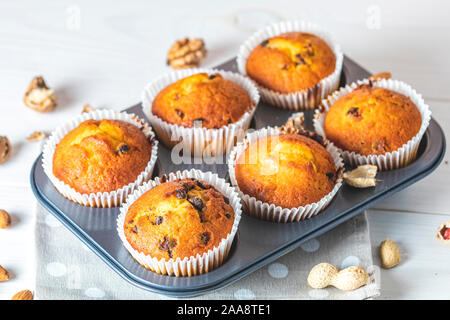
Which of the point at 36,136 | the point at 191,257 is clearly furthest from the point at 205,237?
the point at 36,136

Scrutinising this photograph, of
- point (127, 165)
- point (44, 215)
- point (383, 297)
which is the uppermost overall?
point (127, 165)

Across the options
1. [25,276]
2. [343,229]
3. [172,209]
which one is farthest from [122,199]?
[343,229]

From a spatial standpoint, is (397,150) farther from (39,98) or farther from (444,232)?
(39,98)

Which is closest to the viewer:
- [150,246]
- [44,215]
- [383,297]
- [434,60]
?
[150,246]

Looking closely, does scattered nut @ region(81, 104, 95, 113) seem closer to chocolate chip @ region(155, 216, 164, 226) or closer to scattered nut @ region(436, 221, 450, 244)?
chocolate chip @ region(155, 216, 164, 226)

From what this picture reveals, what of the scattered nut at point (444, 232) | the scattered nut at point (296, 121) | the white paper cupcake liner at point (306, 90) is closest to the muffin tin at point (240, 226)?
the scattered nut at point (444, 232)

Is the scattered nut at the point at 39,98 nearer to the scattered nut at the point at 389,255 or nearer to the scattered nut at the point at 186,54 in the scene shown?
the scattered nut at the point at 186,54

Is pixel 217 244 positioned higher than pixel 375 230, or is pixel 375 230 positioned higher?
pixel 217 244

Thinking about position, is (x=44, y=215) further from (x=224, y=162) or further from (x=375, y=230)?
(x=375, y=230)
